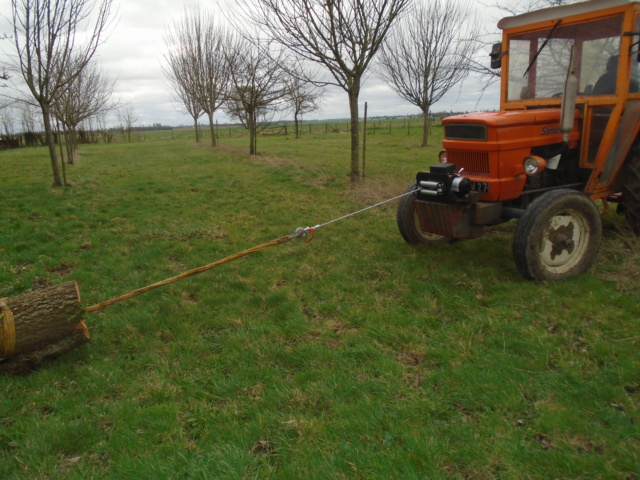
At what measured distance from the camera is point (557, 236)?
429 centimetres

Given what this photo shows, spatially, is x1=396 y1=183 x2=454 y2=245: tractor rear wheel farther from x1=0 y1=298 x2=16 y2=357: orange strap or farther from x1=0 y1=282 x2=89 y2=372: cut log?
x1=0 y1=298 x2=16 y2=357: orange strap

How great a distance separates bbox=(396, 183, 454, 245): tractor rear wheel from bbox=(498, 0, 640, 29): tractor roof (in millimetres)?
2174

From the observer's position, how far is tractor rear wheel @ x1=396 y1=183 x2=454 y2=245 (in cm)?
546

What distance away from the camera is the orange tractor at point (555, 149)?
14.0ft

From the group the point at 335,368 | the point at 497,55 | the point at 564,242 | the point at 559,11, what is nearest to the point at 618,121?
the point at 559,11

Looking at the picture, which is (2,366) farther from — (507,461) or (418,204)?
(418,204)

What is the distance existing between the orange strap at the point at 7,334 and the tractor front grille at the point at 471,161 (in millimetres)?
4422

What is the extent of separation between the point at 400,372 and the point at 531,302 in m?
1.64

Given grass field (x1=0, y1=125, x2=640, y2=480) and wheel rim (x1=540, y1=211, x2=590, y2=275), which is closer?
grass field (x1=0, y1=125, x2=640, y2=480)

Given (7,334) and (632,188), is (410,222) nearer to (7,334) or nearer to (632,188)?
(632,188)

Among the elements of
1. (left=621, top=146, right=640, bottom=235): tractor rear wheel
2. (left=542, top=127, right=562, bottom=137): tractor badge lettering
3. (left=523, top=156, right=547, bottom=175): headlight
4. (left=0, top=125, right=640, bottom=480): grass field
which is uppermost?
(left=542, top=127, right=562, bottom=137): tractor badge lettering

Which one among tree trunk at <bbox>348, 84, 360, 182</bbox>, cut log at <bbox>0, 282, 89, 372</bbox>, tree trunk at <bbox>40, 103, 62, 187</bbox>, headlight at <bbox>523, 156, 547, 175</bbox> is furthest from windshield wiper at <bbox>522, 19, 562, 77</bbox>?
tree trunk at <bbox>40, 103, 62, 187</bbox>

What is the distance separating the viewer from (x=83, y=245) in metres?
6.34

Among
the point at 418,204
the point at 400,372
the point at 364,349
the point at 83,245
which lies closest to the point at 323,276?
the point at 418,204
